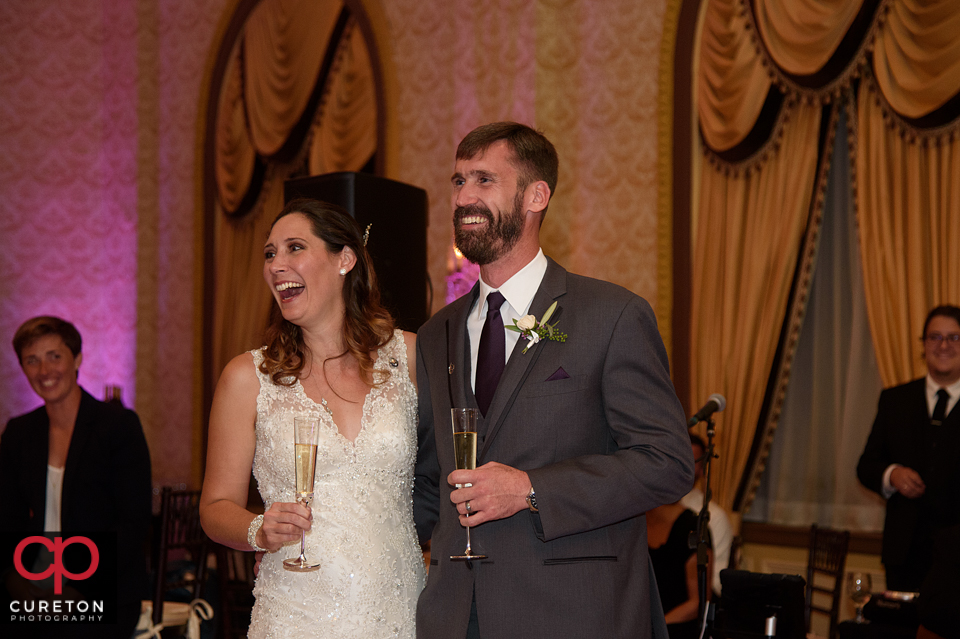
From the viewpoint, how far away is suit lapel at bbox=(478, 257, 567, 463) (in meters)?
2.25

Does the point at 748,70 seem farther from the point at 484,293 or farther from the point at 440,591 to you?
the point at 440,591

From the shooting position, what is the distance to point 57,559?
425 centimetres

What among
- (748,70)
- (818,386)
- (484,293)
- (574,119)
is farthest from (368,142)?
(484,293)

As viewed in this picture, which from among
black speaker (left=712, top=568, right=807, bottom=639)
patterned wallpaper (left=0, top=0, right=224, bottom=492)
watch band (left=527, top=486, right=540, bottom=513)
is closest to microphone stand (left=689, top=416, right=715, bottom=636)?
black speaker (left=712, top=568, right=807, bottom=639)

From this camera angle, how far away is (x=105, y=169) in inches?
351

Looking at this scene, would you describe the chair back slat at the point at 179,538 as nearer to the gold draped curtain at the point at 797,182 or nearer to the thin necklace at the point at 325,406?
the thin necklace at the point at 325,406

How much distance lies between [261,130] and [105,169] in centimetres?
198

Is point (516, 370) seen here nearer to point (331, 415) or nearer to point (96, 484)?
point (331, 415)

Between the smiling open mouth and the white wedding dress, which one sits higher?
the smiling open mouth

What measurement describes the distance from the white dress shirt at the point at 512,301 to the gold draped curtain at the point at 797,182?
3429 millimetres

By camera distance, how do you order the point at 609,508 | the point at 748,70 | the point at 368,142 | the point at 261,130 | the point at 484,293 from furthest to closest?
the point at 261,130 → the point at 368,142 → the point at 748,70 → the point at 484,293 → the point at 609,508

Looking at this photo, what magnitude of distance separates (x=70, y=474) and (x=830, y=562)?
3.89m

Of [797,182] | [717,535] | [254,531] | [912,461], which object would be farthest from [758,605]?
[797,182]

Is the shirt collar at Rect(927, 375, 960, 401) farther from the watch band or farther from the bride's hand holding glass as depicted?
the bride's hand holding glass
